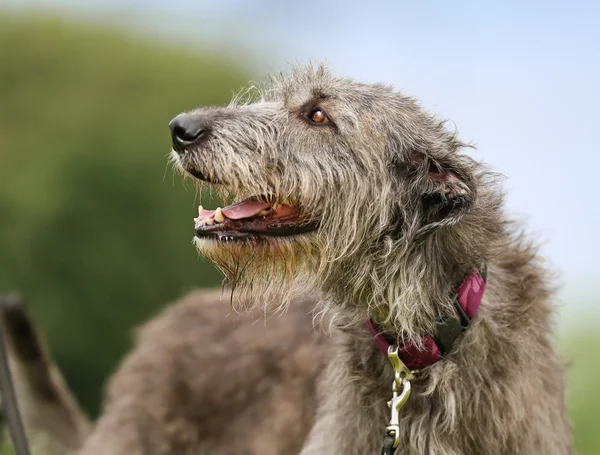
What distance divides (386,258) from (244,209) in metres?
0.75

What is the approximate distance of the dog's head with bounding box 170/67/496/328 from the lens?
4535 millimetres

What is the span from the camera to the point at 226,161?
454 cm

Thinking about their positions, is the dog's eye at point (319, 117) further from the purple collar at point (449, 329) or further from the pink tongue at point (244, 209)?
the purple collar at point (449, 329)

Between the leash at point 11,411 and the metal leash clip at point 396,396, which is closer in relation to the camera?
the metal leash clip at point 396,396

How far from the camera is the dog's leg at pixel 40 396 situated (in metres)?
7.02

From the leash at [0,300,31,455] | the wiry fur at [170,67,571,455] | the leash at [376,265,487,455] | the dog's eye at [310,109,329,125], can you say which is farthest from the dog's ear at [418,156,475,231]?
the leash at [0,300,31,455]

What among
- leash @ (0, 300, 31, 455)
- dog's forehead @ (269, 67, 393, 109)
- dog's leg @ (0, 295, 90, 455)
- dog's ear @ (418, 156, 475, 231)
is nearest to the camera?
dog's ear @ (418, 156, 475, 231)

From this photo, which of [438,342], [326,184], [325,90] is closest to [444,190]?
[326,184]

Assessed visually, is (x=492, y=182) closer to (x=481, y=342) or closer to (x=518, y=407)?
(x=481, y=342)

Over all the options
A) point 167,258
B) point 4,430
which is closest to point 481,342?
point 4,430

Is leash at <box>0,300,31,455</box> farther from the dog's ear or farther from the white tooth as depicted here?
the dog's ear

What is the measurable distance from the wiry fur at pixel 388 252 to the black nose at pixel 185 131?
5cm

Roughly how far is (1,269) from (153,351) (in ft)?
23.8

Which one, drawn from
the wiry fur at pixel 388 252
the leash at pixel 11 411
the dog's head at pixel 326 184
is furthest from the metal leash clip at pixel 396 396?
the leash at pixel 11 411
